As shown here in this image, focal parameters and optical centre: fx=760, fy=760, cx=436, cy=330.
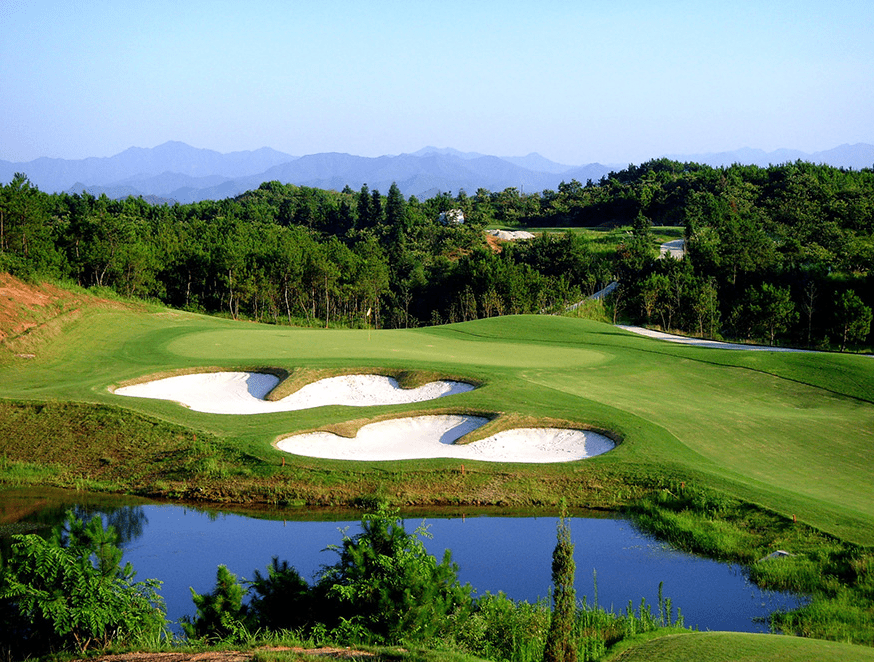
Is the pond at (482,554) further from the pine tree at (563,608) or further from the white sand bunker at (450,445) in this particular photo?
the pine tree at (563,608)

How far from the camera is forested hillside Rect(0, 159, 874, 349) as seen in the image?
54.9 m

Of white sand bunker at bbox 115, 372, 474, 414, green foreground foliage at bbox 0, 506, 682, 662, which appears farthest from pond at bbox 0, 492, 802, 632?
white sand bunker at bbox 115, 372, 474, 414

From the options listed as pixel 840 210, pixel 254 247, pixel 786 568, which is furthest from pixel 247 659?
pixel 840 210

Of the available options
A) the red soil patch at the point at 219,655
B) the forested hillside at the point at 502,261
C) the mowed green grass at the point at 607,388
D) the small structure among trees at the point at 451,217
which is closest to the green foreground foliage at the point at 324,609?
the red soil patch at the point at 219,655

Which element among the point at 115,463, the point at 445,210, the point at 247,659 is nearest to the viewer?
the point at 247,659

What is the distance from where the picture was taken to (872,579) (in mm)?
14203

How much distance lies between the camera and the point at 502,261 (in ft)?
238

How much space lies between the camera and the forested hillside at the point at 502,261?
5488 centimetres

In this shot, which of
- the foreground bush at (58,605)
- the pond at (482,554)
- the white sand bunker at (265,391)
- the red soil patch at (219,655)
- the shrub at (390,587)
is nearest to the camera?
the red soil patch at (219,655)

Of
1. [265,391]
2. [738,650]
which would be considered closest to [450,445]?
[265,391]

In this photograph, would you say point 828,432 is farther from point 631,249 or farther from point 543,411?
point 631,249

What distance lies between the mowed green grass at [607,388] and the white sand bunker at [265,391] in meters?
0.85

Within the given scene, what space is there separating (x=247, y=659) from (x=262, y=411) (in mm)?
17963

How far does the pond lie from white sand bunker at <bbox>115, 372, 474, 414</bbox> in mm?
7290
